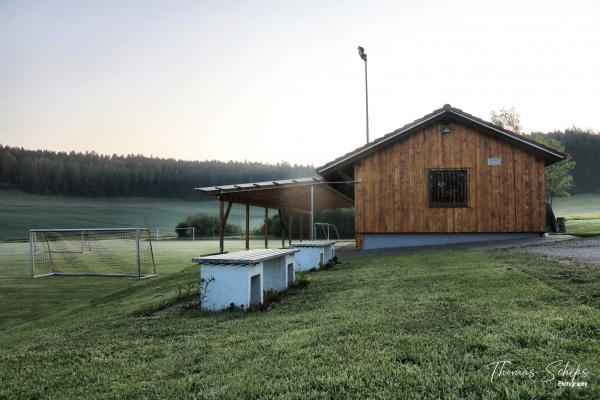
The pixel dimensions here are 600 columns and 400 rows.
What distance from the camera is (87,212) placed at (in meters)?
82.4

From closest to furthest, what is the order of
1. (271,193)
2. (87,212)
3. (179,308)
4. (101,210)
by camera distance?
(179,308) < (271,193) < (87,212) < (101,210)

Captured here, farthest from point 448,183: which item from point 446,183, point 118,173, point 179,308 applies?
point 118,173

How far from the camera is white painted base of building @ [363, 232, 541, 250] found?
16312mm

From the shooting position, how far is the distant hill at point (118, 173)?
96.8 meters

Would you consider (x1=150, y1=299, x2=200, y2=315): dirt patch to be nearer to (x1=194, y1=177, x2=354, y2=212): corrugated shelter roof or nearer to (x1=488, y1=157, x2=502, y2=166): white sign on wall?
(x1=194, y1=177, x2=354, y2=212): corrugated shelter roof

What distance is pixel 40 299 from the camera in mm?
10070

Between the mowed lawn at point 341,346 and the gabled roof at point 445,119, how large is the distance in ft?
33.1

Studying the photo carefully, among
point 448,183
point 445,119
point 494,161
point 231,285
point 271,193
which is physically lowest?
point 231,285

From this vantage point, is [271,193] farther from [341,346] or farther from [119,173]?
[119,173]

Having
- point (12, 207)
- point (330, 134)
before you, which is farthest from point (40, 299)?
point (12, 207)

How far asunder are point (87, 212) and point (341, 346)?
88.7 m

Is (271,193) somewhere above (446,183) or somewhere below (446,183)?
below

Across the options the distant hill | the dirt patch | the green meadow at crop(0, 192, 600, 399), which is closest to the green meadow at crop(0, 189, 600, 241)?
the distant hill

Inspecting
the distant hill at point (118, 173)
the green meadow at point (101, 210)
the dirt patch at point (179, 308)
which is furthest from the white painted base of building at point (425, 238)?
the distant hill at point (118, 173)
